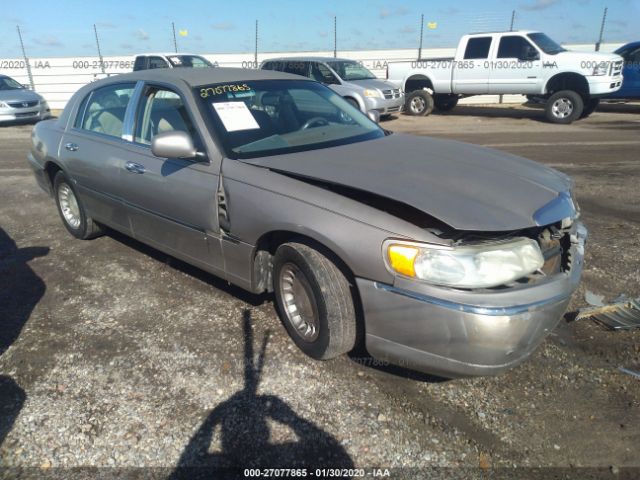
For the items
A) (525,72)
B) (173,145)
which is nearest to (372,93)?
(525,72)

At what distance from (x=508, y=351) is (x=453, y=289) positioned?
41 centimetres

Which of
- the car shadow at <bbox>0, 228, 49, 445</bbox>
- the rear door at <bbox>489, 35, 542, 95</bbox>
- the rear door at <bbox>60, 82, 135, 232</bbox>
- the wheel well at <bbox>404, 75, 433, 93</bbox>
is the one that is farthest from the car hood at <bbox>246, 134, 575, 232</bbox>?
the wheel well at <bbox>404, 75, 433, 93</bbox>

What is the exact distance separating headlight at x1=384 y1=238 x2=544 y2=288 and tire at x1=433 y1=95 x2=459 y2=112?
1504 cm

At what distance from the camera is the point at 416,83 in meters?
15.9

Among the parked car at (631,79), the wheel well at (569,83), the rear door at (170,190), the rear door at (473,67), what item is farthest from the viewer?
the rear door at (473,67)

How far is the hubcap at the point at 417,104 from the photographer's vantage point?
51.9 ft

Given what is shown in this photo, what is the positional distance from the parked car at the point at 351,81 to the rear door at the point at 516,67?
2.73 m

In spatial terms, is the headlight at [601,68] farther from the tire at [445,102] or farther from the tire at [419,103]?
the tire at [419,103]

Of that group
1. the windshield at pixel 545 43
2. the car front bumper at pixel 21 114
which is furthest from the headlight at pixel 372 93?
the car front bumper at pixel 21 114

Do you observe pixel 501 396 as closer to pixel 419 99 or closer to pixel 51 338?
pixel 51 338

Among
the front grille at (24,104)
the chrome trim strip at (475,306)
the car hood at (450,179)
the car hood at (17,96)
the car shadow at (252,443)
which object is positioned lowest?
the car shadow at (252,443)

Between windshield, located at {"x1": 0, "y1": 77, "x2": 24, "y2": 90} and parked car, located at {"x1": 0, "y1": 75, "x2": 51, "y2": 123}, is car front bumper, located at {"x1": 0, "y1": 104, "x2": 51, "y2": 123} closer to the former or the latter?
parked car, located at {"x1": 0, "y1": 75, "x2": 51, "y2": 123}

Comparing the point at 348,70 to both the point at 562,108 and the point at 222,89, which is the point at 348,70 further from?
the point at 222,89

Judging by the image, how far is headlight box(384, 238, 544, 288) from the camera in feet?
7.61
